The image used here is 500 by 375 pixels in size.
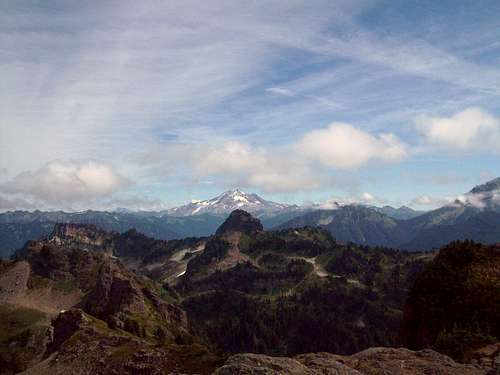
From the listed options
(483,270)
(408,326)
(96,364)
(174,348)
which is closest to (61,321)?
(96,364)

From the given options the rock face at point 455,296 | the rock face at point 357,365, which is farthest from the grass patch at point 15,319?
the rock face at point 357,365

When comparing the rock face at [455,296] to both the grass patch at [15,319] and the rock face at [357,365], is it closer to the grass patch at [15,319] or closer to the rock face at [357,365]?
the rock face at [357,365]

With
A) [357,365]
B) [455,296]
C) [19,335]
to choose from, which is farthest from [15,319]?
[357,365]

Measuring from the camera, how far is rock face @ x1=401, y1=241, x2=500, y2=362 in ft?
231

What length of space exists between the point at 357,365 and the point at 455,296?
51.6 m

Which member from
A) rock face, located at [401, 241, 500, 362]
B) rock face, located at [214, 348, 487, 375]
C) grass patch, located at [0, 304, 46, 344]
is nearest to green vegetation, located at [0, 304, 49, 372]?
grass patch, located at [0, 304, 46, 344]

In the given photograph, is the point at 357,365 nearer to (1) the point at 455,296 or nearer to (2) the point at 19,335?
(1) the point at 455,296

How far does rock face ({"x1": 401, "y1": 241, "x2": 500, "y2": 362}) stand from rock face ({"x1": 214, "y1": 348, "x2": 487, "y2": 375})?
27517mm

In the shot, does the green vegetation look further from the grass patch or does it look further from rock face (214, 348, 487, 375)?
rock face (214, 348, 487, 375)

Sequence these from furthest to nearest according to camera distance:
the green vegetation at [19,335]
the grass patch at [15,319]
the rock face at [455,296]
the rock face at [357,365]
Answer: the grass patch at [15,319] < the green vegetation at [19,335] < the rock face at [455,296] < the rock face at [357,365]

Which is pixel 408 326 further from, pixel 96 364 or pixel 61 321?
pixel 61 321

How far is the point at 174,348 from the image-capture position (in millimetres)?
55094

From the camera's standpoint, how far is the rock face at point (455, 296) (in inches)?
2776

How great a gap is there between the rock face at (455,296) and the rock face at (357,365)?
90.3 feet
